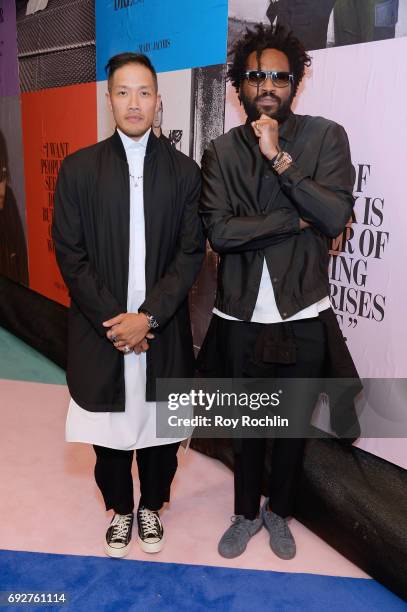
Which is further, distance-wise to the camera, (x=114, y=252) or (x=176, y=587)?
(x=176, y=587)

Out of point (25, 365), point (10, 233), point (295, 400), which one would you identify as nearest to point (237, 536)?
point (295, 400)

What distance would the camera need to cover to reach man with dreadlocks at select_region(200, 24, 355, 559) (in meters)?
1.87

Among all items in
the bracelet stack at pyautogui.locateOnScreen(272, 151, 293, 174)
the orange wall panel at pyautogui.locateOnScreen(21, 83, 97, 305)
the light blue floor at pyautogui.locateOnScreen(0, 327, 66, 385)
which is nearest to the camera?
the bracelet stack at pyautogui.locateOnScreen(272, 151, 293, 174)

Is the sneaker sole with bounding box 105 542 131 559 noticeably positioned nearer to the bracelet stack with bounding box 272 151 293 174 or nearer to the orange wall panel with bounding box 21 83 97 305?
the bracelet stack with bounding box 272 151 293 174

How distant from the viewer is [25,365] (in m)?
4.46

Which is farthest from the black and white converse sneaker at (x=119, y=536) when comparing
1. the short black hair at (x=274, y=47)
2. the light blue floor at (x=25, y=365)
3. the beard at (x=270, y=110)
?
the light blue floor at (x=25, y=365)

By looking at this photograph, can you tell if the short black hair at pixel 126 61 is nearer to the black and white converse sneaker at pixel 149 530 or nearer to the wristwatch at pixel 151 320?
the wristwatch at pixel 151 320

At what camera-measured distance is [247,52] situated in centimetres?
195

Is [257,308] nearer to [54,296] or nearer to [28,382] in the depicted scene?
[28,382]

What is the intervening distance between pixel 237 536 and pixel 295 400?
0.62 metres

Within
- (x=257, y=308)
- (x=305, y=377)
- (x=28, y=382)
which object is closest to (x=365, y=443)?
(x=305, y=377)

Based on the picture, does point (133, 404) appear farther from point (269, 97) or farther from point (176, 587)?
point (269, 97)

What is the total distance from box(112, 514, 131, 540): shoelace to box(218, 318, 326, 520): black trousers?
1.41 feet

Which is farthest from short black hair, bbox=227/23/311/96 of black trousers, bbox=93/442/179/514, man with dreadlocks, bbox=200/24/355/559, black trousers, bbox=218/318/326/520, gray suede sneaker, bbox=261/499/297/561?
gray suede sneaker, bbox=261/499/297/561
